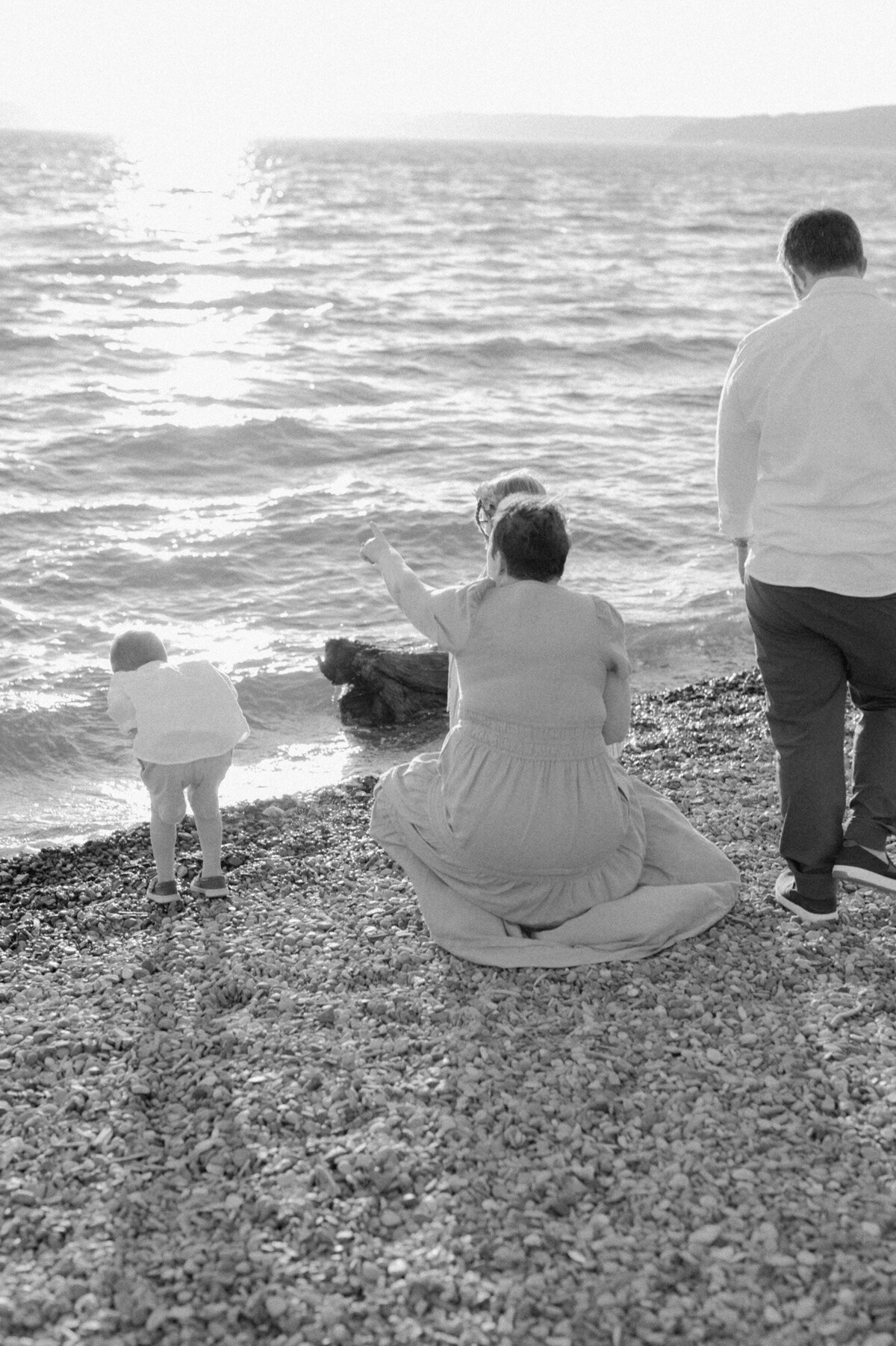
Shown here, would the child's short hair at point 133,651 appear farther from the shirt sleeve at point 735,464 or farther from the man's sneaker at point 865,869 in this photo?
the man's sneaker at point 865,869

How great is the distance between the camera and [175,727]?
4.52 meters

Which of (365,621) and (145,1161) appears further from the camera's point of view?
(365,621)

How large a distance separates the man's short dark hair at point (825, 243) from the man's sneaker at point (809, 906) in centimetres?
193

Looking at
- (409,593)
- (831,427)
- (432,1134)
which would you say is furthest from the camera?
(409,593)

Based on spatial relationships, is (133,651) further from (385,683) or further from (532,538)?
(385,683)

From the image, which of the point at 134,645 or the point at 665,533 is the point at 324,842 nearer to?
the point at 134,645

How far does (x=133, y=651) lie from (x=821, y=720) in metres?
2.27

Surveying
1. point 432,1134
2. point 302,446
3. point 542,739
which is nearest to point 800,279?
point 542,739

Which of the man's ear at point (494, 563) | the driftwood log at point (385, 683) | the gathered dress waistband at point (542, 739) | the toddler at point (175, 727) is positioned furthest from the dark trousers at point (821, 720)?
the driftwood log at point (385, 683)

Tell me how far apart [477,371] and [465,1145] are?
51.7 ft

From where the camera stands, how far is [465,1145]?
3.23 metres

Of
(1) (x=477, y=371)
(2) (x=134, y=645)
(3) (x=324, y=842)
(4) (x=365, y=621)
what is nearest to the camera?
(2) (x=134, y=645)

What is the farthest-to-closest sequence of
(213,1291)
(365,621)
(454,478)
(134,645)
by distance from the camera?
(454,478) → (365,621) → (134,645) → (213,1291)

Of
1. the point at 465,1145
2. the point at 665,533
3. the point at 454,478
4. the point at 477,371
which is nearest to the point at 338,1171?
the point at 465,1145
